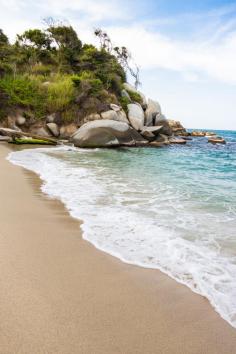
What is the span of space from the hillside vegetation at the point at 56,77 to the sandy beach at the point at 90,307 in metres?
20.1

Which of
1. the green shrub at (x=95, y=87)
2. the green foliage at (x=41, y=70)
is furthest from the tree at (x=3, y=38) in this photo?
the green shrub at (x=95, y=87)

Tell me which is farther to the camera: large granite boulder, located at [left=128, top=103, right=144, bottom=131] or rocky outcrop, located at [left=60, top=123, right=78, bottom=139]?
large granite boulder, located at [left=128, top=103, right=144, bottom=131]

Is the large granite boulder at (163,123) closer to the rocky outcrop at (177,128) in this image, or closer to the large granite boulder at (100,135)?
the large granite boulder at (100,135)

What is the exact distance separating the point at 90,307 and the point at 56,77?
2611 centimetres

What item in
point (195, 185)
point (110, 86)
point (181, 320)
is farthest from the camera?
point (110, 86)

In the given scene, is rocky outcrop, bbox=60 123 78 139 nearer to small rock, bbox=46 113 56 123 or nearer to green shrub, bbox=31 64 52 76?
small rock, bbox=46 113 56 123

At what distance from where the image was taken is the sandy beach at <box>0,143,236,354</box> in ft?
6.44

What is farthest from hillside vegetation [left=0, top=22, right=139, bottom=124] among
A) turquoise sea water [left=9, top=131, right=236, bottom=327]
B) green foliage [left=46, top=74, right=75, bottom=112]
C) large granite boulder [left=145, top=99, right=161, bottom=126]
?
turquoise sea water [left=9, top=131, right=236, bottom=327]

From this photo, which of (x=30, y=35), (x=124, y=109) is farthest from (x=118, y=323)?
(x=30, y=35)

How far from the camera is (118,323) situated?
2172 millimetres

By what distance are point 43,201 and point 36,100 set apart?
61.6 ft

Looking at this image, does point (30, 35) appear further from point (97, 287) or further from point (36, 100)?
point (97, 287)

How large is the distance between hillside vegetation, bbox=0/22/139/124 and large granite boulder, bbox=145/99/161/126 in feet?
7.24

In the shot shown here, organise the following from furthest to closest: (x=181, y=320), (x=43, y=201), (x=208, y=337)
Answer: (x=43, y=201), (x=181, y=320), (x=208, y=337)
